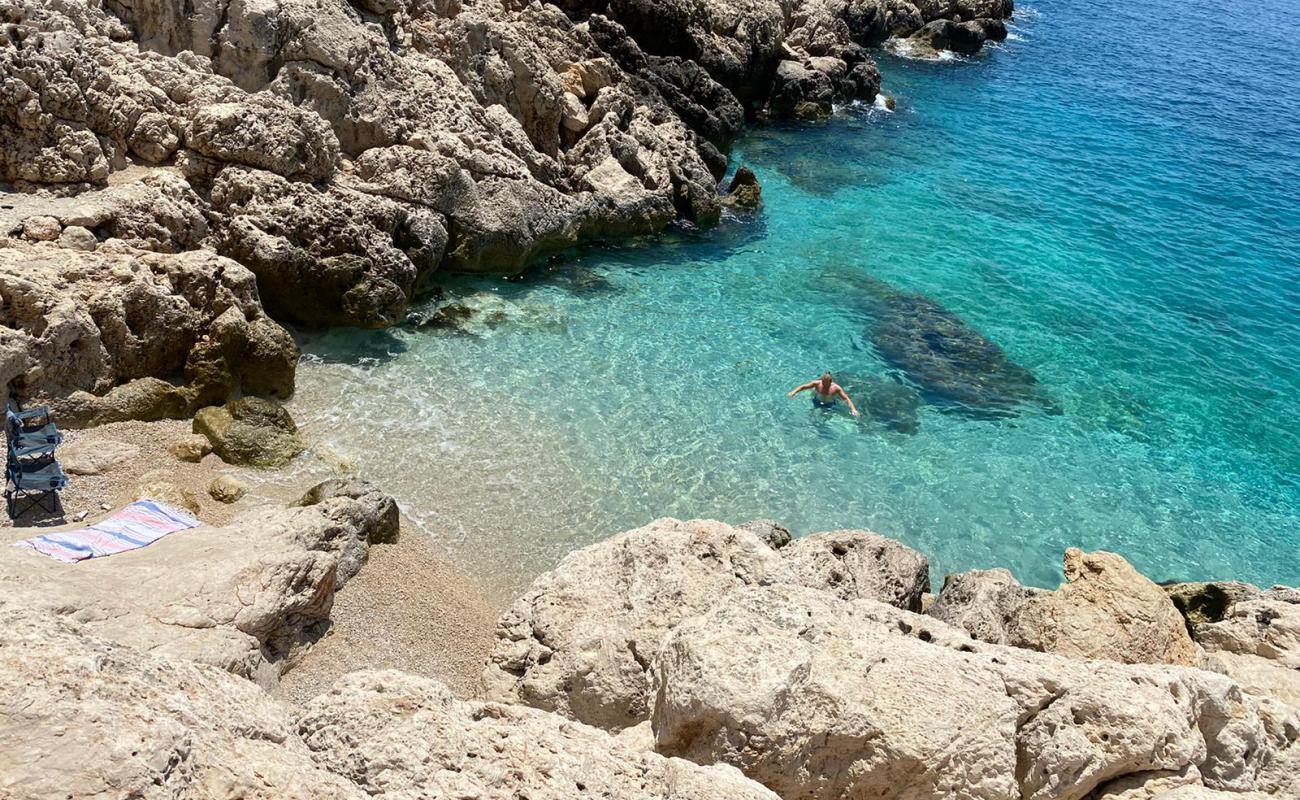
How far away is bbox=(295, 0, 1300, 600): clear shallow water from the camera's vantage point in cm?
1602

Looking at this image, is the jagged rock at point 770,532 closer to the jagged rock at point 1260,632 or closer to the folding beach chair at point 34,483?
the jagged rock at point 1260,632

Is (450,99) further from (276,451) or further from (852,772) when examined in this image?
(852,772)

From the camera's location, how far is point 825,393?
1911cm

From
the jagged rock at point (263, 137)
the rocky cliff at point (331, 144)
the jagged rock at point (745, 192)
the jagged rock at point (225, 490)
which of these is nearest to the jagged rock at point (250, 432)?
the jagged rock at point (225, 490)

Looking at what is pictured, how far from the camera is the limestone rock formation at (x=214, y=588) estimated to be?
332 inches

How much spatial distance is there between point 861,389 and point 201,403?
13.2 meters

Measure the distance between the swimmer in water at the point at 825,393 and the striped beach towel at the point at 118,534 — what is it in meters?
12.1

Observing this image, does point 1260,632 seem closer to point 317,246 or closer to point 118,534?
point 118,534

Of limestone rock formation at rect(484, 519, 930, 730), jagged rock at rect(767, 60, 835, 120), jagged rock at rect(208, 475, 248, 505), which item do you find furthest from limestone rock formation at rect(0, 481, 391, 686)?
jagged rock at rect(767, 60, 835, 120)

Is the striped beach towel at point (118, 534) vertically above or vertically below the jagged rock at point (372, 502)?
above

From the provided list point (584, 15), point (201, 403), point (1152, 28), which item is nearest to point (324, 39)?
point (201, 403)

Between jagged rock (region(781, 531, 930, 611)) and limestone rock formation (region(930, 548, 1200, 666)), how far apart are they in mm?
589

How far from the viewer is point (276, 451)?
14250 millimetres

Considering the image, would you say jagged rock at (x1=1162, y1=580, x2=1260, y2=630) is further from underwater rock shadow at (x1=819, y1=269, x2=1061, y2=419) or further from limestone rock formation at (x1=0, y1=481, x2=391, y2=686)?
limestone rock formation at (x1=0, y1=481, x2=391, y2=686)
